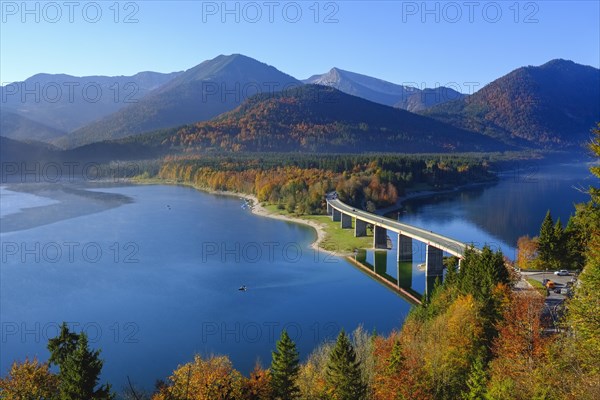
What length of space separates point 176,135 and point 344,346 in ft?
586

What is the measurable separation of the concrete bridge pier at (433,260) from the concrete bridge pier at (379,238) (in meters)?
11.5

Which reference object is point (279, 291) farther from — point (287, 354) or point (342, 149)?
point (342, 149)

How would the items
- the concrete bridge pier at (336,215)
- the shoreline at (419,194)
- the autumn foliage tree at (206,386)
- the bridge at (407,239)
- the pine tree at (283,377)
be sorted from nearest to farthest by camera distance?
the autumn foliage tree at (206,386) < the pine tree at (283,377) < the bridge at (407,239) < the concrete bridge pier at (336,215) < the shoreline at (419,194)

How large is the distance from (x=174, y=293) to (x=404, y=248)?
962 inches

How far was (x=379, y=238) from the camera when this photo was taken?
61.4 metres

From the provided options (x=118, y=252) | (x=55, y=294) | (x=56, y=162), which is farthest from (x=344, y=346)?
(x=56, y=162)

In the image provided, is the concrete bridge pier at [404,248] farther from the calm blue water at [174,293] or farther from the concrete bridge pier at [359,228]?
the concrete bridge pier at [359,228]

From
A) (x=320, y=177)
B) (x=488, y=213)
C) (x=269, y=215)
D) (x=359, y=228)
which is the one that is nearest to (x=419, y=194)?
(x=320, y=177)

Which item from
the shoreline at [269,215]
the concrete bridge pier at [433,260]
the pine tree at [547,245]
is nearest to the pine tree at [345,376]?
the pine tree at [547,245]

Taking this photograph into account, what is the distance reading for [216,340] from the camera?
33.4 metres

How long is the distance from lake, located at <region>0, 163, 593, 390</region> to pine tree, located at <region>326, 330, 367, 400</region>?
34.0ft

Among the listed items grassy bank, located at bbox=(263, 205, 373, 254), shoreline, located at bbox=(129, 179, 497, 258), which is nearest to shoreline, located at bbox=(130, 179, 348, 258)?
shoreline, located at bbox=(129, 179, 497, 258)

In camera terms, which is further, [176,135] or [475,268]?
[176,135]

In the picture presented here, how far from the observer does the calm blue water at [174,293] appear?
1288 inches
